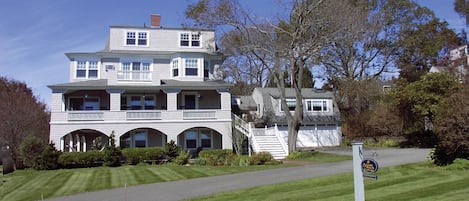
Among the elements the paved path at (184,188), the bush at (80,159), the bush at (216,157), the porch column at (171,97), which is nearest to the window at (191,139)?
the porch column at (171,97)

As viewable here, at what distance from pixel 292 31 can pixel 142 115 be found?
12.4 m

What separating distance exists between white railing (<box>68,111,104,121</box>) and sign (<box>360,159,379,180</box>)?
2451 centimetres

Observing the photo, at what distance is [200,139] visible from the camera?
1264 inches

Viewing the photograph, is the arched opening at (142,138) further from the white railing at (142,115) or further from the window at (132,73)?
the window at (132,73)

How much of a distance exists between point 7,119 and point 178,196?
66.3 feet

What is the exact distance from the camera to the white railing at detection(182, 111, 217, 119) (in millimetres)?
29938

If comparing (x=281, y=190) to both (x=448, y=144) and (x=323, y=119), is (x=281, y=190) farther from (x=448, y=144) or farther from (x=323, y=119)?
(x=323, y=119)

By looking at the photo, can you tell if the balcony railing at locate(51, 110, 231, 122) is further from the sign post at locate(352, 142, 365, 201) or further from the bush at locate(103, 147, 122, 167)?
the sign post at locate(352, 142, 365, 201)

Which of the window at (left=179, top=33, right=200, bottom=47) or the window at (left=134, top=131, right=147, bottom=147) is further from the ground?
the window at (left=179, top=33, right=200, bottom=47)

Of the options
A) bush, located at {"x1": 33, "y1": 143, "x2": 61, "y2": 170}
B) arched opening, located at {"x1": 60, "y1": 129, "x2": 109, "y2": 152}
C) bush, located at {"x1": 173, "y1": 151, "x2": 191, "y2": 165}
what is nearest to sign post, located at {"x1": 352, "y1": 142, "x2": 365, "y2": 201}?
bush, located at {"x1": 173, "y1": 151, "x2": 191, "y2": 165}

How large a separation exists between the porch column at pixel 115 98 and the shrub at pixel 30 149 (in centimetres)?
564

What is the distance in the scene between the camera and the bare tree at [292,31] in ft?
96.2

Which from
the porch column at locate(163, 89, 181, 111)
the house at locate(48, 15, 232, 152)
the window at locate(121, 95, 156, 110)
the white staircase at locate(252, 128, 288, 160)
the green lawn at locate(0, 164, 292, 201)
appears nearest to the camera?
the green lawn at locate(0, 164, 292, 201)

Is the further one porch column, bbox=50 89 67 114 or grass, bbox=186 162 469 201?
porch column, bbox=50 89 67 114
